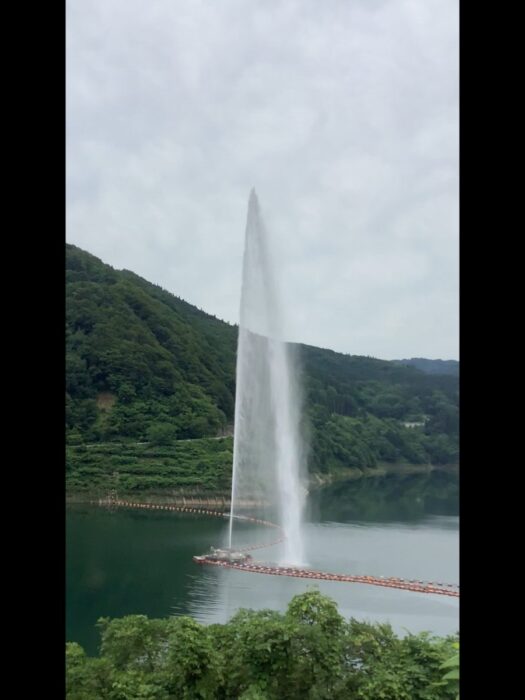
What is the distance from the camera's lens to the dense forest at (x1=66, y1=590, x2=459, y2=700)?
209 inches

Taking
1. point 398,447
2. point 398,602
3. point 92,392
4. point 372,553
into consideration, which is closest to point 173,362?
point 92,392

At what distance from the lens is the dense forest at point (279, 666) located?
17.5 ft

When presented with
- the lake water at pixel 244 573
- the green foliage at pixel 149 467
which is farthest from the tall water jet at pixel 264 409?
the green foliage at pixel 149 467

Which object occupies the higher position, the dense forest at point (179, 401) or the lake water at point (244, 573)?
the dense forest at point (179, 401)

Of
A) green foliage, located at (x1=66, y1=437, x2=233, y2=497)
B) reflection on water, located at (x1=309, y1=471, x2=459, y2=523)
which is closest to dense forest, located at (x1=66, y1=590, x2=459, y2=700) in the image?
reflection on water, located at (x1=309, y1=471, x2=459, y2=523)

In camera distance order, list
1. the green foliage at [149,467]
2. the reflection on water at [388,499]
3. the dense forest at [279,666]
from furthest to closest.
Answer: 1. the green foliage at [149,467]
2. the reflection on water at [388,499]
3. the dense forest at [279,666]

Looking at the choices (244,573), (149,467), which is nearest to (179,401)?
(149,467)

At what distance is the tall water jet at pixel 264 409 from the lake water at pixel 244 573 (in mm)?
1058

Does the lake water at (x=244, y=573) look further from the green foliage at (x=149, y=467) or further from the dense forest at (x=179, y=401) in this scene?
the dense forest at (x=179, y=401)

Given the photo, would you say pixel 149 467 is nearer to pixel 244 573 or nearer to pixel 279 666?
pixel 244 573

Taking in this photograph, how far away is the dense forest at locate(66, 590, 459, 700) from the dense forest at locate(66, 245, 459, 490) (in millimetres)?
23233
